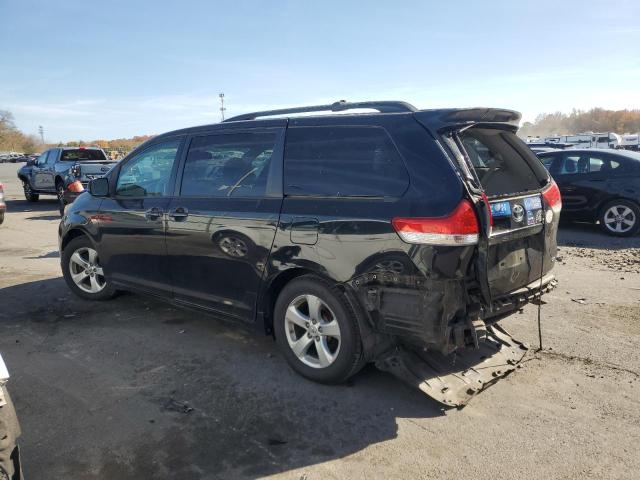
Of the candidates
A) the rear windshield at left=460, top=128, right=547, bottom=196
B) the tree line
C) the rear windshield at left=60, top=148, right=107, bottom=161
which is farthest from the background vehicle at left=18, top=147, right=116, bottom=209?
the tree line

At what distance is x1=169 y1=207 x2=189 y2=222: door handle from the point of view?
14.3 ft

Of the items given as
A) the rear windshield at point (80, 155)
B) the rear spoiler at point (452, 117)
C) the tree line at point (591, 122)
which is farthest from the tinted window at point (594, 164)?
the tree line at point (591, 122)

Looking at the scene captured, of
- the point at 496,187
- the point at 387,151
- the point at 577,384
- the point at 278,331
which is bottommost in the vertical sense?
the point at 577,384

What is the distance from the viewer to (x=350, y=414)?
3266 millimetres

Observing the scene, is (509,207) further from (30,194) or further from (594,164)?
(30,194)

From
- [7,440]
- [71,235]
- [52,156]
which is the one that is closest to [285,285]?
[7,440]

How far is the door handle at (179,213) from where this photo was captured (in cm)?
436

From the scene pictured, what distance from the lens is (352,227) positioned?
10.8 ft

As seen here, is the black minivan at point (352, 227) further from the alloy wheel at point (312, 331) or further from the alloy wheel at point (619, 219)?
the alloy wheel at point (619, 219)

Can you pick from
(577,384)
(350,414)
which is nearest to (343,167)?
(350,414)

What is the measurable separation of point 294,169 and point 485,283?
158 cm

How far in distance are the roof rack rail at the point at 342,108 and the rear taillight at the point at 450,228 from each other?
0.83 m

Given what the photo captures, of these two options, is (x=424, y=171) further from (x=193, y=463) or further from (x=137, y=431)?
(x=137, y=431)

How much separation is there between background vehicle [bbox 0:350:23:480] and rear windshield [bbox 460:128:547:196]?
2.92m
